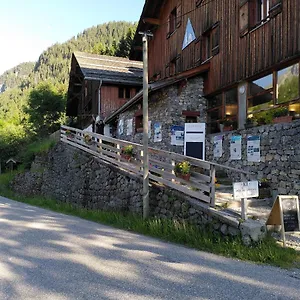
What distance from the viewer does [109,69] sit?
26.1 meters

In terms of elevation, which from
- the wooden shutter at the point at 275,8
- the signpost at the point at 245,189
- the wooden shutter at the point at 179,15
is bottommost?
the signpost at the point at 245,189

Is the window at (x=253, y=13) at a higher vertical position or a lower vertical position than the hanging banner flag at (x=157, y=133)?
higher

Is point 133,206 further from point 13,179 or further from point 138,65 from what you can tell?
point 138,65

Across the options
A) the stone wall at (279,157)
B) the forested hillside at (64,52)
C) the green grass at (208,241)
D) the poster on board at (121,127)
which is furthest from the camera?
the forested hillside at (64,52)

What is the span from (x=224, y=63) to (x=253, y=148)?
3898mm

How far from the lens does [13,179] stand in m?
26.7

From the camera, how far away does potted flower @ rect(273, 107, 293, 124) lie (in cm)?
943

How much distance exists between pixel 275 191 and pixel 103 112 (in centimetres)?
1676

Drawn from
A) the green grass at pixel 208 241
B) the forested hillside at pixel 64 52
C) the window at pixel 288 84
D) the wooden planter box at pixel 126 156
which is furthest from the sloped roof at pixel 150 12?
the forested hillside at pixel 64 52

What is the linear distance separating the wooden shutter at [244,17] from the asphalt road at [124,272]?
8.00 metres

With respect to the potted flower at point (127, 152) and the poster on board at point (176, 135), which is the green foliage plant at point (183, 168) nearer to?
the potted flower at point (127, 152)

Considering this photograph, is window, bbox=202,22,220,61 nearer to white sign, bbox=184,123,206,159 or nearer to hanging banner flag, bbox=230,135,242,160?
white sign, bbox=184,123,206,159

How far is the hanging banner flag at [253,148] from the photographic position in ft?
34.2

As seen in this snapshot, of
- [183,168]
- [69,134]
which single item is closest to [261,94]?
[183,168]
